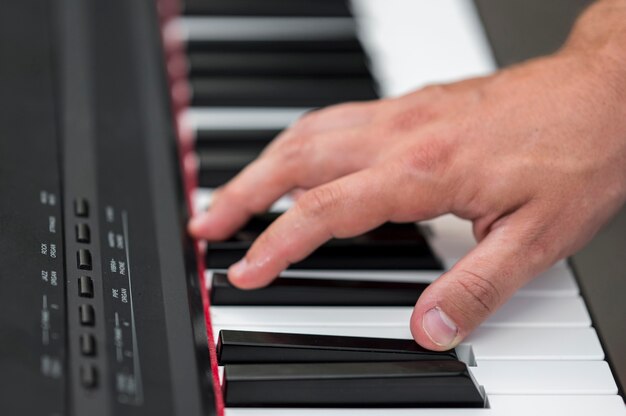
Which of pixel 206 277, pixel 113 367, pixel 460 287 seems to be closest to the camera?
pixel 113 367

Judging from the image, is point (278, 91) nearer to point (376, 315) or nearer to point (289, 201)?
point (289, 201)

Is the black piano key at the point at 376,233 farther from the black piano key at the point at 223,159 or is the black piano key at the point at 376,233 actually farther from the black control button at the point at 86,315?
the black control button at the point at 86,315

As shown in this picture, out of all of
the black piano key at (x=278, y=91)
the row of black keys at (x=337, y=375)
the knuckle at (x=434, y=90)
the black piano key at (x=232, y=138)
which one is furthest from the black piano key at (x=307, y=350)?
the black piano key at (x=278, y=91)

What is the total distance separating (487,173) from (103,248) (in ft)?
1.60

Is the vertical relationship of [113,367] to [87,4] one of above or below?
below

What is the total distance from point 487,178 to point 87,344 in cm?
53

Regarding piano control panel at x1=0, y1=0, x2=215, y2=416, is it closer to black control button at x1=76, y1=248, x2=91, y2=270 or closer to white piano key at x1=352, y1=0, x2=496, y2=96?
black control button at x1=76, y1=248, x2=91, y2=270

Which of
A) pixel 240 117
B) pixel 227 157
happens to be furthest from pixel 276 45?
pixel 227 157

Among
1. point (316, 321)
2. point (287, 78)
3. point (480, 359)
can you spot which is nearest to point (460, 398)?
point (480, 359)

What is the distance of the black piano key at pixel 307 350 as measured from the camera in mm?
1190

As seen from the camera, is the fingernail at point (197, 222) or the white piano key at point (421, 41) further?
the white piano key at point (421, 41)

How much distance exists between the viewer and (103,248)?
1.25 metres

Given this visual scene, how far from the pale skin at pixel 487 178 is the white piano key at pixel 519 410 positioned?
92mm

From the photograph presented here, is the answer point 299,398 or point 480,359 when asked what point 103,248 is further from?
point 480,359
